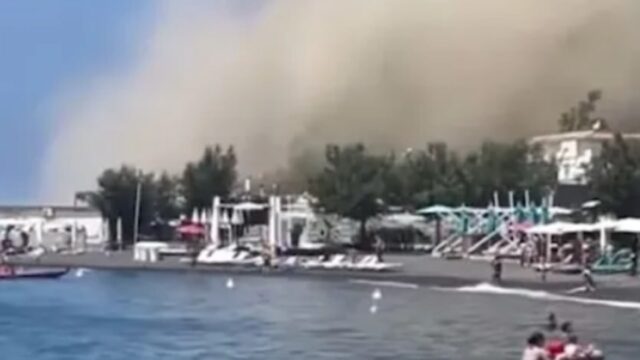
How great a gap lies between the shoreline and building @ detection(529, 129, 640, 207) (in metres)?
15.3

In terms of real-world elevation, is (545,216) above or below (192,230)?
below

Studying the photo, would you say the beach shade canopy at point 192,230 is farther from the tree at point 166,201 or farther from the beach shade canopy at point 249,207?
the tree at point 166,201

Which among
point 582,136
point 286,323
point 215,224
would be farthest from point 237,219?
point 286,323

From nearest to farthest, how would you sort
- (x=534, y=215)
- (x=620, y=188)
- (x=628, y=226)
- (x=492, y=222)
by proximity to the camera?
(x=628, y=226) < (x=620, y=188) < (x=534, y=215) < (x=492, y=222)

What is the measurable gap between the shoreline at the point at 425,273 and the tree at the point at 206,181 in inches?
592

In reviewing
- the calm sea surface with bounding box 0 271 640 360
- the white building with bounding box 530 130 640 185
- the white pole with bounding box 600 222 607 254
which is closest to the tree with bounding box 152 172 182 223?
the white building with bounding box 530 130 640 185

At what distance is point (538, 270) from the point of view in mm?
89375

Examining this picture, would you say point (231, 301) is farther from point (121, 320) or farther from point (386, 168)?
point (386, 168)

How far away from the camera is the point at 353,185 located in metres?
127

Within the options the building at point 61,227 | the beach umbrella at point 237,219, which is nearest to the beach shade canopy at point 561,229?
the beach umbrella at point 237,219

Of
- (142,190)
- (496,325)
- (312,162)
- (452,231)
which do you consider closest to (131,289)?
(452,231)

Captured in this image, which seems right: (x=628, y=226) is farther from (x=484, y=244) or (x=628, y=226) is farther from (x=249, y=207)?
(x=249, y=207)

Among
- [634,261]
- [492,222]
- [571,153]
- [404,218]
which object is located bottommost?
[634,261]

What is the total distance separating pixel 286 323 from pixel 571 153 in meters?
85.6
